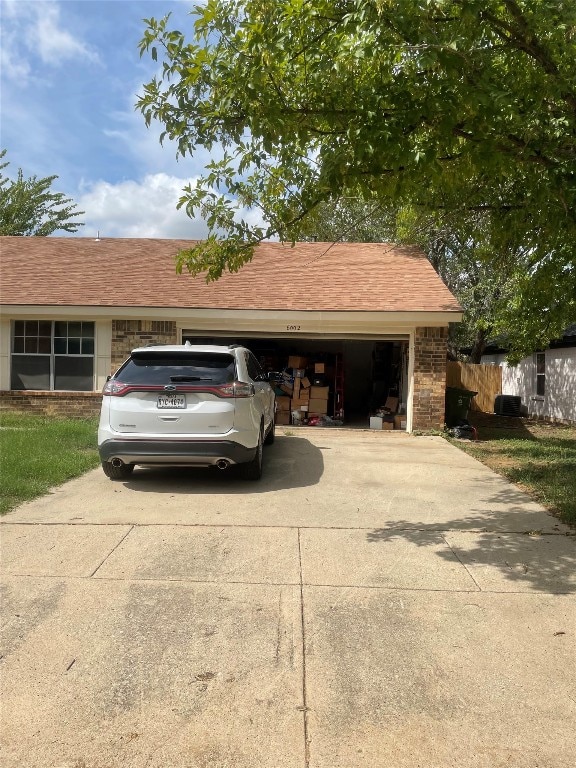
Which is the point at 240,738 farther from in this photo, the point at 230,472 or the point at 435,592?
the point at 230,472

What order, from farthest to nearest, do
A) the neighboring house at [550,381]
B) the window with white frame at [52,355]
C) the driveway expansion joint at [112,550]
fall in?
the neighboring house at [550,381]
the window with white frame at [52,355]
the driveway expansion joint at [112,550]

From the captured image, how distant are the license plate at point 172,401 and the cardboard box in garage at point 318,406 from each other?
921 centimetres

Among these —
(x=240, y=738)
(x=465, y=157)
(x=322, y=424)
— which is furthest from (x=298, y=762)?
(x=322, y=424)

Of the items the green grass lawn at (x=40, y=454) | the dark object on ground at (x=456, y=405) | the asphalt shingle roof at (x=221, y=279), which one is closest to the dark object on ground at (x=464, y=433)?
the dark object on ground at (x=456, y=405)

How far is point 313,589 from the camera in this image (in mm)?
4637

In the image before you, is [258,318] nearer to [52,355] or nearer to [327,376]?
[327,376]

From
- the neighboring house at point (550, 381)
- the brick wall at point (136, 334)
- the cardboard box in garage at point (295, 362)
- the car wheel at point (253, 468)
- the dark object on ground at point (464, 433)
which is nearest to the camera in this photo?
the car wheel at point (253, 468)

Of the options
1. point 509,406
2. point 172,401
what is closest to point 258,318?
A: point 172,401

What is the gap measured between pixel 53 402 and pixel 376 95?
1164 centimetres

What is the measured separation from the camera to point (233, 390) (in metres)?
7.50

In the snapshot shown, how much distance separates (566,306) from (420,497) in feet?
20.5

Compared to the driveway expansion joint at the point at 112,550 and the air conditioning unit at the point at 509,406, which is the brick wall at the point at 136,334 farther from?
the air conditioning unit at the point at 509,406

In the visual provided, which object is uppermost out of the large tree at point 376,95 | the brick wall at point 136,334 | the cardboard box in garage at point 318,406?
the large tree at point 376,95

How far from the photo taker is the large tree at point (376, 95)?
16.1ft
